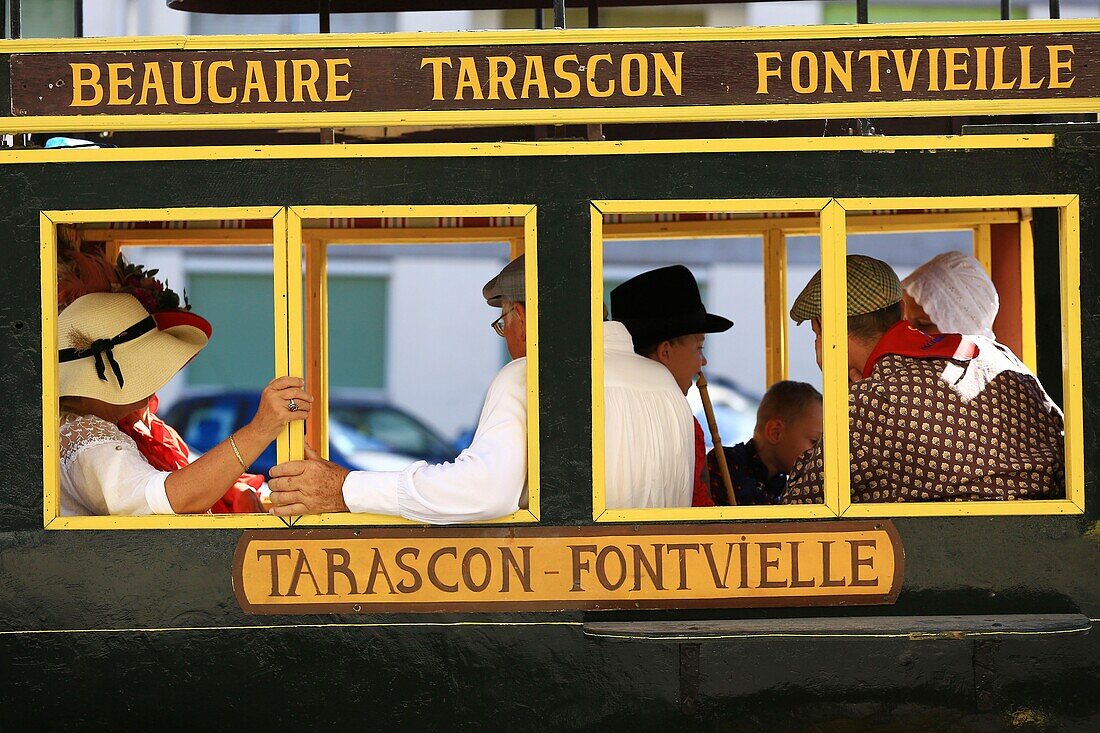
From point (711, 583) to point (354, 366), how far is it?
12.8 metres

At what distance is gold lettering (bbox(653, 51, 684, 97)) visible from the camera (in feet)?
10.9

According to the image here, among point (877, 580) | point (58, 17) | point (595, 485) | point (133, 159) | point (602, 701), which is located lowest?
point (602, 701)

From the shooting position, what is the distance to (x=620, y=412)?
3512mm

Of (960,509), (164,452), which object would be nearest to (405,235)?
(164,452)

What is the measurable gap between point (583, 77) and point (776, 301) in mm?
2003

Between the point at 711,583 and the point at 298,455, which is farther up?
the point at 298,455

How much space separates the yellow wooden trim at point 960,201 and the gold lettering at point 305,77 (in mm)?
1367

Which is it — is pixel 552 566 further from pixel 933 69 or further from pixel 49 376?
pixel 933 69

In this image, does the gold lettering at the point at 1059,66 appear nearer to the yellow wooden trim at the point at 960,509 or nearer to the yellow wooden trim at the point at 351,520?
the yellow wooden trim at the point at 960,509

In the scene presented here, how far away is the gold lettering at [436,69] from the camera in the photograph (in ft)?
11.0

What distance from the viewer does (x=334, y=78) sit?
3.33 meters

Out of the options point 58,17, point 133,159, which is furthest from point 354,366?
point 133,159

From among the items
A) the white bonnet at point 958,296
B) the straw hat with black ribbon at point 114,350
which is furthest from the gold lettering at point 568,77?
the white bonnet at point 958,296

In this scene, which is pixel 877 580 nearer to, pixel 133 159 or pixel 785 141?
pixel 785 141
